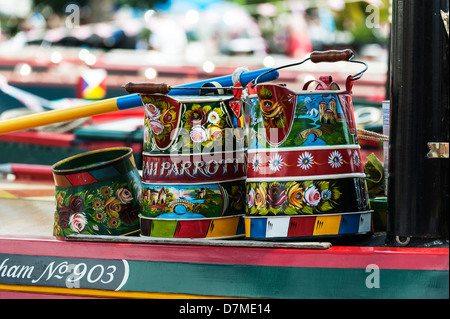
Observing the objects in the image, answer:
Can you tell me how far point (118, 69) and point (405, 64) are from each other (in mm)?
7487

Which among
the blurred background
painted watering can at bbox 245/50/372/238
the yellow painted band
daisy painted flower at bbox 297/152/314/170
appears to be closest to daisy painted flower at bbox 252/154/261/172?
painted watering can at bbox 245/50/372/238

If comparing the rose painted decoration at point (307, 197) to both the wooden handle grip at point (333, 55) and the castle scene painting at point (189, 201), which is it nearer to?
the castle scene painting at point (189, 201)

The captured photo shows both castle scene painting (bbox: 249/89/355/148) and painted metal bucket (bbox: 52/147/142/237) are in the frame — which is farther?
painted metal bucket (bbox: 52/147/142/237)

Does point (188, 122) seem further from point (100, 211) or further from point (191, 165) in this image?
point (100, 211)

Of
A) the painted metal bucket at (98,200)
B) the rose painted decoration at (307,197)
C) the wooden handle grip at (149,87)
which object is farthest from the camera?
the painted metal bucket at (98,200)

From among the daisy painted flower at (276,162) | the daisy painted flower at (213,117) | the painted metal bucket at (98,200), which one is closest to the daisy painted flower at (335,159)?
the daisy painted flower at (276,162)

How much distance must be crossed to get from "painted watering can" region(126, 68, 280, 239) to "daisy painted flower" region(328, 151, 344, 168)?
1.07 ft

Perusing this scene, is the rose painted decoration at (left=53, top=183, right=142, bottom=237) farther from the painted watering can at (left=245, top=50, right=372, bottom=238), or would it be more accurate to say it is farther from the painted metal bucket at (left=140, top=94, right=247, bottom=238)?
the painted watering can at (left=245, top=50, right=372, bottom=238)

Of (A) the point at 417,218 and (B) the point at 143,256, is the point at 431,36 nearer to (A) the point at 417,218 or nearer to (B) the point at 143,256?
(A) the point at 417,218

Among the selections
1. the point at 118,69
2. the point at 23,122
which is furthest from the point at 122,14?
the point at 23,122

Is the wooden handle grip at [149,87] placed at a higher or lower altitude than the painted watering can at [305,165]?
higher

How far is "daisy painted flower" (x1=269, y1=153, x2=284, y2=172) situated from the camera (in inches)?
77.6

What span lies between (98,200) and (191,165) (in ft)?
1.24

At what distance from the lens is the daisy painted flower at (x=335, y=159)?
6.44 ft
